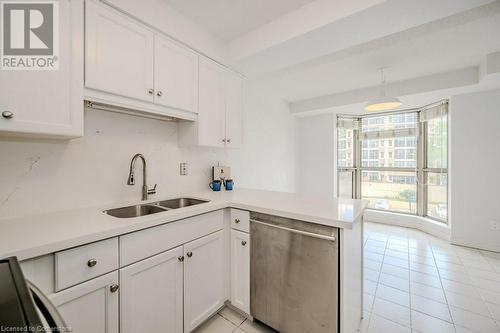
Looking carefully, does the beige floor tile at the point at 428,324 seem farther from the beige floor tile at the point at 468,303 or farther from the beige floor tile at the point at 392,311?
the beige floor tile at the point at 468,303

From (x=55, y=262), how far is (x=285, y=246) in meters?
1.19

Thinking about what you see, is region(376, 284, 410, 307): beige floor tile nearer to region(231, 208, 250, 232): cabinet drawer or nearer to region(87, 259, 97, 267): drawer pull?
region(231, 208, 250, 232): cabinet drawer

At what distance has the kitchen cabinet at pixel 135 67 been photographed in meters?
1.28

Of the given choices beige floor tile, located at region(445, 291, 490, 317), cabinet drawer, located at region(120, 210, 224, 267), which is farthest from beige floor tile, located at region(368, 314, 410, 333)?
Result: cabinet drawer, located at region(120, 210, 224, 267)

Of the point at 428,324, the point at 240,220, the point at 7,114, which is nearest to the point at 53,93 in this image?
the point at 7,114

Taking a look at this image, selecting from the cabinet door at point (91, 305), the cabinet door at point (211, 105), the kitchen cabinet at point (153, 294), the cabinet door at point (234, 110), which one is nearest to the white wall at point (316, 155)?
the cabinet door at point (234, 110)

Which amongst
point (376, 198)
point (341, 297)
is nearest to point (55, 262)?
point (341, 297)

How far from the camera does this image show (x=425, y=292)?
6.71 ft

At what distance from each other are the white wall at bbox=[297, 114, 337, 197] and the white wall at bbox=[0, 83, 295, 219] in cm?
240

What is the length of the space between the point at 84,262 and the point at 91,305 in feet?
0.72

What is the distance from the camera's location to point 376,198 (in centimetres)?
457

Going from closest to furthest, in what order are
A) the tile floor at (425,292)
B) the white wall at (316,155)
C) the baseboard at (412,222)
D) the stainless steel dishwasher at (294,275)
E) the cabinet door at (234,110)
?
the stainless steel dishwasher at (294,275) → the tile floor at (425,292) → the cabinet door at (234,110) → the baseboard at (412,222) → the white wall at (316,155)

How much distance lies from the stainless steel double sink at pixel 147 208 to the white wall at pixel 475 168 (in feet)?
12.6

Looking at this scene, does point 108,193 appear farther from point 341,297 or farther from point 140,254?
point 341,297
